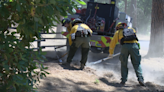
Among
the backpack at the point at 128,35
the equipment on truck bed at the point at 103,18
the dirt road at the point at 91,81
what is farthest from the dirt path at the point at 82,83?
the equipment on truck bed at the point at 103,18

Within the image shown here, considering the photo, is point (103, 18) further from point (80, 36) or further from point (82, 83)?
point (82, 83)

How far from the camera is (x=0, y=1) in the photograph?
5.33 feet

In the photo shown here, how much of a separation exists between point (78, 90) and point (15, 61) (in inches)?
A: 95.9

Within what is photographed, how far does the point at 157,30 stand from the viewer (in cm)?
877

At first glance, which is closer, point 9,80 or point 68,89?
point 9,80

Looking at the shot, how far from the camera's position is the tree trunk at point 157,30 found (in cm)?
864

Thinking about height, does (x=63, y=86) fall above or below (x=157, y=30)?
below

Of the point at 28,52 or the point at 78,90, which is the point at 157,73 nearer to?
the point at 78,90

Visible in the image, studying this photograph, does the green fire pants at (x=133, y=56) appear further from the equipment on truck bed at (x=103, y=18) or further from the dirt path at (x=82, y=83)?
the equipment on truck bed at (x=103, y=18)

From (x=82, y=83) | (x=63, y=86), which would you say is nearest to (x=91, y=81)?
(x=82, y=83)

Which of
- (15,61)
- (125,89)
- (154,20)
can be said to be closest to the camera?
(15,61)

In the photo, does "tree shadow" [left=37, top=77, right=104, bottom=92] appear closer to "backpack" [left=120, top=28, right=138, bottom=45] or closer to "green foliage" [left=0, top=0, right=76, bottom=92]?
"backpack" [left=120, top=28, right=138, bottom=45]

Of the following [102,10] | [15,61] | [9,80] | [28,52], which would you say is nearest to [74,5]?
[28,52]

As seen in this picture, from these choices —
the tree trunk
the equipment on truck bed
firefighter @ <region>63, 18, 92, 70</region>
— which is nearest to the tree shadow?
firefighter @ <region>63, 18, 92, 70</region>
